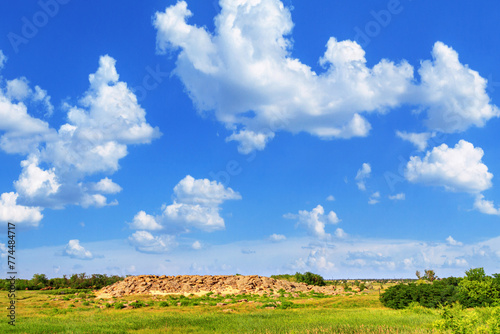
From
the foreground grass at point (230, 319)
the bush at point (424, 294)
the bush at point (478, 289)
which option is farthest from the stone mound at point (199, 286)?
the bush at point (478, 289)

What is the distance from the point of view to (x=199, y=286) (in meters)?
60.3

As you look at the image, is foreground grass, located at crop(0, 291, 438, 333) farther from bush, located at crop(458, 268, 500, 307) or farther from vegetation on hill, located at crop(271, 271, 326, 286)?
vegetation on hill, located at crop(271, 271, 326, 286)

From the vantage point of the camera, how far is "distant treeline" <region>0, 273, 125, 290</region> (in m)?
67.1

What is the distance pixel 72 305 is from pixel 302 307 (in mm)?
26392

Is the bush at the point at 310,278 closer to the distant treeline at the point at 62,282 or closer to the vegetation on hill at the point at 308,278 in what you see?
the vegetation on hill at the point at 308,278

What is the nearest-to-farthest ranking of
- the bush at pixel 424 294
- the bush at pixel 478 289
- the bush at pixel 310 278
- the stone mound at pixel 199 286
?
the bush at pixel 478 289 → the bush at pixel 424 294 → the stone mound at pixel 199 286 → the bush at pixel 310 278

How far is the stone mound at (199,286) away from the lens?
5803cm

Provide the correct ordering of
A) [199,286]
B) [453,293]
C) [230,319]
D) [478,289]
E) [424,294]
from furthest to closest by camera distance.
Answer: [199,286] → [424,294] → [453,293] → [478,289] → [230,319]

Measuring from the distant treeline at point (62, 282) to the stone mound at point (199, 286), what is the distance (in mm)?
14460

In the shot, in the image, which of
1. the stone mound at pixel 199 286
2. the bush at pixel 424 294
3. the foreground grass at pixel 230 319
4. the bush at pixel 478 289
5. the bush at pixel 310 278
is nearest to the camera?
the foreground grass at pixel 230 319

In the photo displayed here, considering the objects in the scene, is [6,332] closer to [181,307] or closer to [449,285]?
[181,307]

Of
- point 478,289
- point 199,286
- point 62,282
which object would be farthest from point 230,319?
point 62,282

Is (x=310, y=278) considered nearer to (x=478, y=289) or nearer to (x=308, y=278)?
(x=308, y=278)

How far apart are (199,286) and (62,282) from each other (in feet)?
94.6
